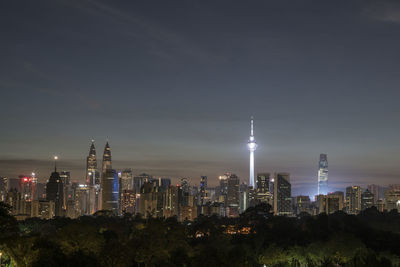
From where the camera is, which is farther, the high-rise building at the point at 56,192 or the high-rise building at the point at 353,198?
the high-rise building at the point at 353,198

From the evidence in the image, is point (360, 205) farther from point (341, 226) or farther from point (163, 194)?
point (341, 226)

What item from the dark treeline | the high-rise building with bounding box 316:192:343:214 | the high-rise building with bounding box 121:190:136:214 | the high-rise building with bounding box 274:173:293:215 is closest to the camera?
the dark treeline

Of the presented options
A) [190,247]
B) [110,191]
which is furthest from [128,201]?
[190,247]

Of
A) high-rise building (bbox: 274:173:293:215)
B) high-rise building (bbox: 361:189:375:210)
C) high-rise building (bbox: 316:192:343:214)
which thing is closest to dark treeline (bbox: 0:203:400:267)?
high-rise building (bbox: 316:192:343:214)

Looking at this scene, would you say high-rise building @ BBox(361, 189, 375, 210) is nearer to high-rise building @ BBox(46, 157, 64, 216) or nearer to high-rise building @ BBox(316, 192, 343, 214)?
high-rise building @ BBox(316, 192, 343, 214)

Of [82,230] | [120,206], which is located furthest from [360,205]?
[82,230]

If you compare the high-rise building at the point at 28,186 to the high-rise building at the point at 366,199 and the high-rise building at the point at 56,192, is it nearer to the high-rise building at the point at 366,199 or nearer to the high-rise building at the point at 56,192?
the high-rise building at the point at 56,192

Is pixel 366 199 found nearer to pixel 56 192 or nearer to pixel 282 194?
pixel 282 194

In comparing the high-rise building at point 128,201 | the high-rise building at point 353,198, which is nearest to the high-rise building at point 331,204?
the high-rise building at point 353,198
